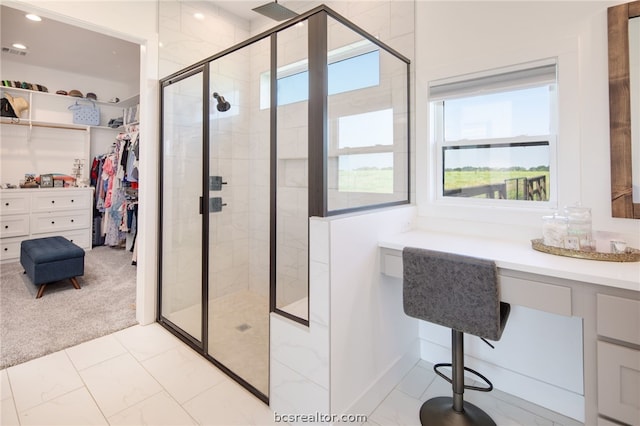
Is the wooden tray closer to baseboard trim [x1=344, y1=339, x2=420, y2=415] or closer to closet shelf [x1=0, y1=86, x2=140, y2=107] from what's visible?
baseboard trim [x1=344, y1=339, x2=420, y2=415]

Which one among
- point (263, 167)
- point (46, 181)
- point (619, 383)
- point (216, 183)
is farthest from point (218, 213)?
point (46, 181)

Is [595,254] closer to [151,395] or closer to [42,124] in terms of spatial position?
[151,395]

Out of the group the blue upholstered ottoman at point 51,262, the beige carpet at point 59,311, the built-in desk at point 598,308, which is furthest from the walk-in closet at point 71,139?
the built-in desk at point 598,308

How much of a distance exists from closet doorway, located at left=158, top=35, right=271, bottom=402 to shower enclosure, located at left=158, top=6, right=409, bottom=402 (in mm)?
12

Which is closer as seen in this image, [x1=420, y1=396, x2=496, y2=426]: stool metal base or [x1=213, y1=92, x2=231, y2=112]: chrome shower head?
[x1=420, y1=396, x2=496, y2=426]: stool metal base

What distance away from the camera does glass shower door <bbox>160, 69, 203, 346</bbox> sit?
8.52 ft

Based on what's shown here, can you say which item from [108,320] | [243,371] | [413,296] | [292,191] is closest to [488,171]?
[413,296]

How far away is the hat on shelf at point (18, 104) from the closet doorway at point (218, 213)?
3525mm

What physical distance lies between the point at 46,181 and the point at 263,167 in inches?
162

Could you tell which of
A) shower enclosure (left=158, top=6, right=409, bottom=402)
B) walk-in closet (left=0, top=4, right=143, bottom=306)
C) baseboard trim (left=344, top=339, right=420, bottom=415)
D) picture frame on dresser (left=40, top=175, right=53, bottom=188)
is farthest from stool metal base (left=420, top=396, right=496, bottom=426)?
picture frame on dresser (left=40, top=175, right=53, bottom=188)

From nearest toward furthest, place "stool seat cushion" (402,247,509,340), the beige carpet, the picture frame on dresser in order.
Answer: "stool seat cushion" (402,247,509,340), the beige carpet, the picture frame on dresser

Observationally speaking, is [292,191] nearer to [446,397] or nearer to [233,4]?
[446,397]

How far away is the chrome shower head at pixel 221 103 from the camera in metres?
2.72

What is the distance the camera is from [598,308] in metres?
1.21
